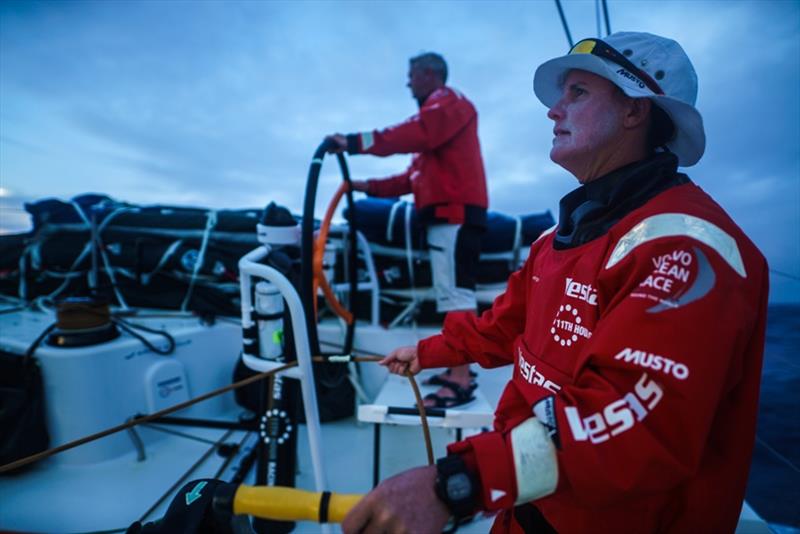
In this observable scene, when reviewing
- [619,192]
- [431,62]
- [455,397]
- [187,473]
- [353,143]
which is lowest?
[187,473]

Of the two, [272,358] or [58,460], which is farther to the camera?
[58,460]

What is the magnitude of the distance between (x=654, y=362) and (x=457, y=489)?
34 centimetres

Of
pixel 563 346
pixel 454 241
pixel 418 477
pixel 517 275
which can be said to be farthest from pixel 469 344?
pixel 454 241

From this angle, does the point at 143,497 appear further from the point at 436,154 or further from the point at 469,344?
the point at 436,154

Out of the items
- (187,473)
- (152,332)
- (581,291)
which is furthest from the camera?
(152,332)

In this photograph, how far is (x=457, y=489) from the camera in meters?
0.53

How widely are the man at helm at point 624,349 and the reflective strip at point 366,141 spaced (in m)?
1.22

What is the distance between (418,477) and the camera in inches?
22.3

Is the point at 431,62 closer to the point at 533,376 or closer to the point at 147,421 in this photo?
the point at 533,376

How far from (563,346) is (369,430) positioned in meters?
1.99

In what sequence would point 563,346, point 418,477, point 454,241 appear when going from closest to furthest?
point 418,477, point 563,346, point 454,241

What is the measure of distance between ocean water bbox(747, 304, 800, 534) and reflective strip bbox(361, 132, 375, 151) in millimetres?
1964

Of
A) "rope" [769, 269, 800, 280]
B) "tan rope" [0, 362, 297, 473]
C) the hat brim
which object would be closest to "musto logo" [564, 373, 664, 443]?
the hat brim

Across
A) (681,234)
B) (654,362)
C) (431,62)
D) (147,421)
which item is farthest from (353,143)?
(654,362)
